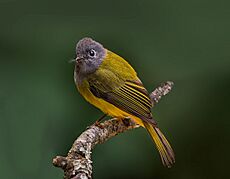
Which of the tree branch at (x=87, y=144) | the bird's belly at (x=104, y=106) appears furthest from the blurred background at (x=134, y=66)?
the tree branch at (x=87, y=144)

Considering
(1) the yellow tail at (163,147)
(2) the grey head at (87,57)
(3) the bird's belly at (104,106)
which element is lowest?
(1) the yellow tail at (163,147)

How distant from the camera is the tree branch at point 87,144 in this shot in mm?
1976

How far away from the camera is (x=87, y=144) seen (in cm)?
226

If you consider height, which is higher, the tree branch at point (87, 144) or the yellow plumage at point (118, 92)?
the yellow plumage at point (118, 92)

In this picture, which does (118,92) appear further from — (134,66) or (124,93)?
(134,66)

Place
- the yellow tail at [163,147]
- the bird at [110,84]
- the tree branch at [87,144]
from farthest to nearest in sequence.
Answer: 1. the bird at [110,84]
2. the yellow tail at [163,147]
3. the tree branch at [87,144]

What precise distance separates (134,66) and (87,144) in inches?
46.8

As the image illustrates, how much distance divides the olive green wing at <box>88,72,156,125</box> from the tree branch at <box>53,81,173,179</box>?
84 mm

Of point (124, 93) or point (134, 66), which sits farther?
point (134, 66)

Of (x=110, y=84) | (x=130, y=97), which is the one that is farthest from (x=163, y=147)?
(x=110, y=84)

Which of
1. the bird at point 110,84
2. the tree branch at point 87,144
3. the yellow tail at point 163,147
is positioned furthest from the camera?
the bird at point 110,84

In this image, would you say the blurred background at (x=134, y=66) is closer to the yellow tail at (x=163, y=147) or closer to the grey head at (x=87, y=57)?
the grey head at (x=87, y=57)
